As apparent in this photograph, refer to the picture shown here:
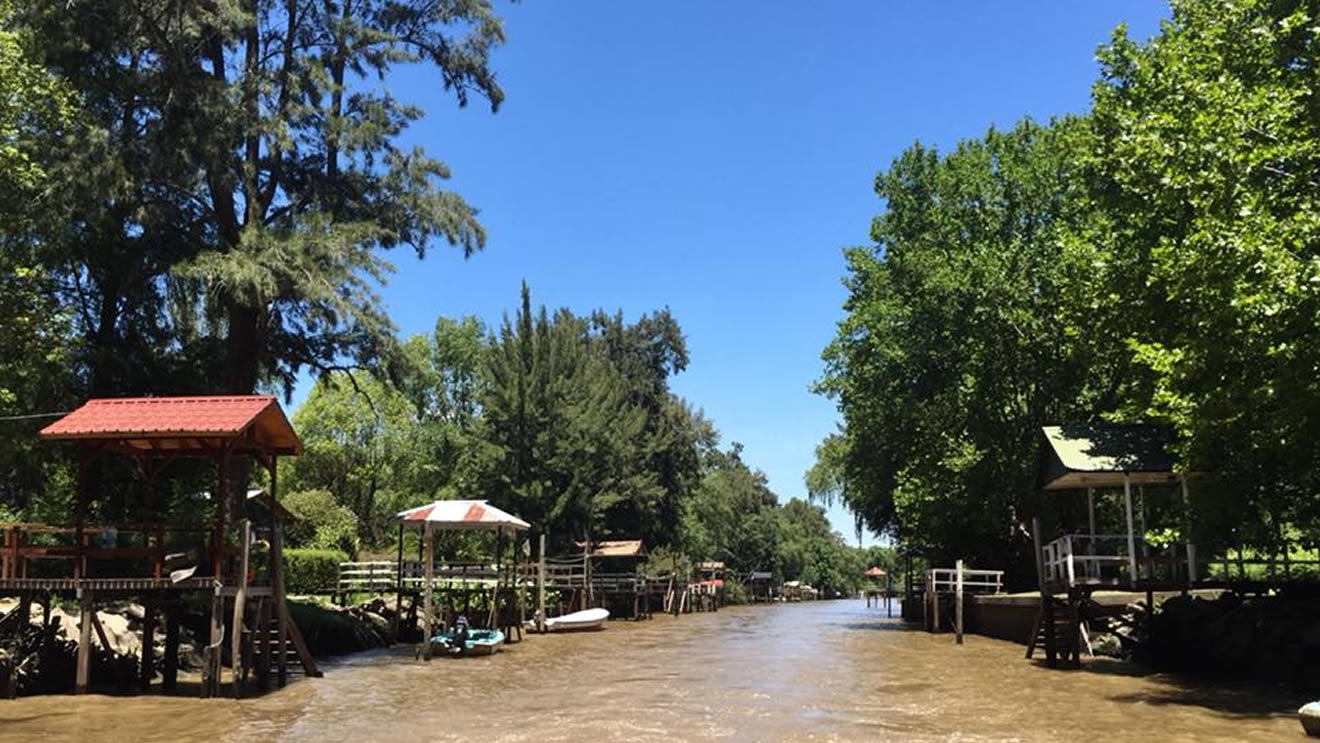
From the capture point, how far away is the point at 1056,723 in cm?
1437

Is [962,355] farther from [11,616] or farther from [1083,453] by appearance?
[11,616]

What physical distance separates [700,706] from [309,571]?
28.4 m

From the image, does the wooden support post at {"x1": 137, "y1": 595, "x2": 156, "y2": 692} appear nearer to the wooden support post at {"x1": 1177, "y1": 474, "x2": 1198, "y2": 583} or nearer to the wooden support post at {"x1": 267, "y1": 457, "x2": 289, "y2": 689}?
the wooden support post at {"x1": 267, "y1": 457, "x2": 289, "y2": 689}

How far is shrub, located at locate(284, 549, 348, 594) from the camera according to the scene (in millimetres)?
39969

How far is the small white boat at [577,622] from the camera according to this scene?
39531 millimetres

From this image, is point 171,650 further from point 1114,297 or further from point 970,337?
point 970,337

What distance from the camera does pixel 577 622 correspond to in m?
40.0

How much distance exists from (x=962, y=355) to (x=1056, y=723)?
21.9m

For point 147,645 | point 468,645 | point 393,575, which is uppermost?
point 147,645

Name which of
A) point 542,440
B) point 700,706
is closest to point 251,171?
point 700,706

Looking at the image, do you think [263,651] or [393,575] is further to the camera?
[393,575]

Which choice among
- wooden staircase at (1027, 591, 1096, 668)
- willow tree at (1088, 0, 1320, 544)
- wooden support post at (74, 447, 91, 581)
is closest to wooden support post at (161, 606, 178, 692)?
wooden support post at (74, 447, 91, 581)

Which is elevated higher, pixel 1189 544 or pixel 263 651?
pixel 1189 544

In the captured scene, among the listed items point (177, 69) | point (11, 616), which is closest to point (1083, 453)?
point (11, 616)
